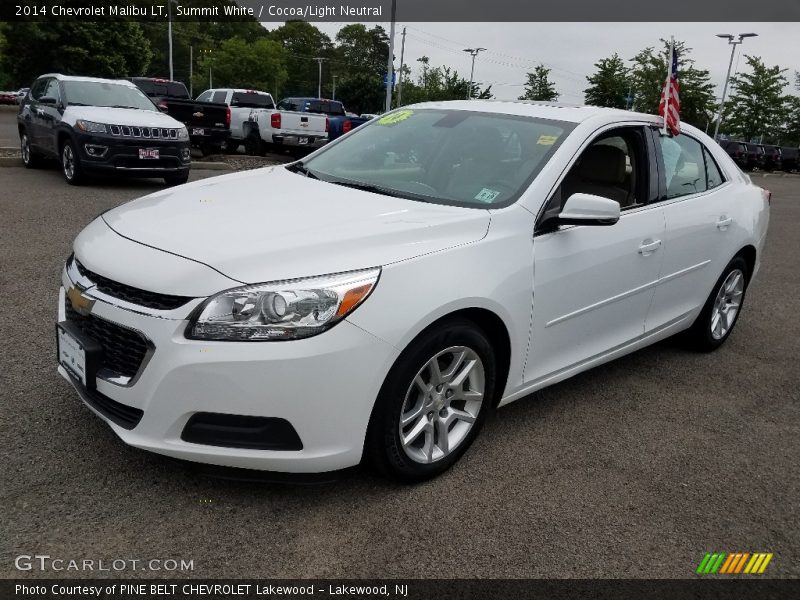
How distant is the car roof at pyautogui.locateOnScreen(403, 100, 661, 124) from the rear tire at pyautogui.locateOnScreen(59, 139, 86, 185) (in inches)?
310

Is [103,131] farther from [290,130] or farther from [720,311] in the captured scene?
[720,311]

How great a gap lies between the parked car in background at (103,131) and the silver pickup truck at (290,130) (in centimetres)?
581

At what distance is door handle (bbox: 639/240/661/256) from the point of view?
3880 mm

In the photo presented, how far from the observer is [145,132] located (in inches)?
415

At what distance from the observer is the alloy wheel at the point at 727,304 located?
5.01 m

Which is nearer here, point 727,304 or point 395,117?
point 395,117

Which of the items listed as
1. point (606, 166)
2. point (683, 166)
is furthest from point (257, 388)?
point (683, 166)

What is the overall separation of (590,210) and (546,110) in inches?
39.7

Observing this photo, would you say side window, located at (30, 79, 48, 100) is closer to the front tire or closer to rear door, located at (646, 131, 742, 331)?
rear door, located at (646, 131, 742, 331)

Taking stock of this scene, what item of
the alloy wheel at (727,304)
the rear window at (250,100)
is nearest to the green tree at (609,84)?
the rear window at (250,100)

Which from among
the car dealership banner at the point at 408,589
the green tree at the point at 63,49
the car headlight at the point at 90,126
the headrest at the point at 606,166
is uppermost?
the green tree at the point at 63,49

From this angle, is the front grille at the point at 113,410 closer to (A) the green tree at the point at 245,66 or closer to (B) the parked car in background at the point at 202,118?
(B) the parked car in background at the point at 202,118

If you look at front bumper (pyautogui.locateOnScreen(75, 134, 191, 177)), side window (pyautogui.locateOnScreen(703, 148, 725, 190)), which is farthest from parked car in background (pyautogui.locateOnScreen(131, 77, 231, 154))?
side window (pyautogui.locateOnScreen(703, 148, 725, 190))

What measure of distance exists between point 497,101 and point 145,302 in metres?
2.59
